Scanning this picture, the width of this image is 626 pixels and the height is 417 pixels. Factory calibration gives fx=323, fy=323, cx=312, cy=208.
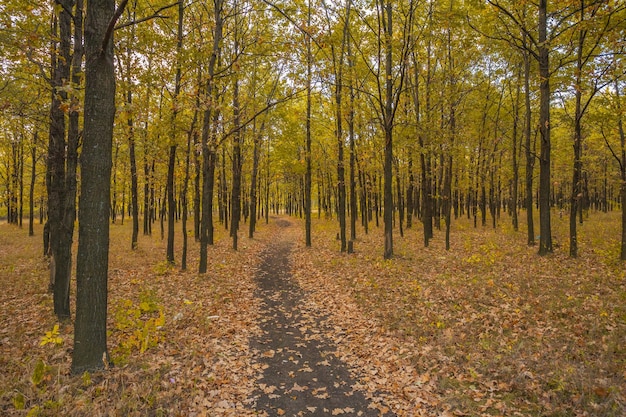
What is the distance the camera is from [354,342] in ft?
24.2

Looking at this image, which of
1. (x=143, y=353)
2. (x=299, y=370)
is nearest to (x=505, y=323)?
(x=299, y=370)

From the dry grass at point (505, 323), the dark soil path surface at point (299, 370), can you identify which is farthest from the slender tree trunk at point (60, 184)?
the dry grass at point (505, 323)

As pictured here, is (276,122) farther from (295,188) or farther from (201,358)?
(295,188)

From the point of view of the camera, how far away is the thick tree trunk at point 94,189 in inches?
204

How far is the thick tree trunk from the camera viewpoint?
5176 millimetres

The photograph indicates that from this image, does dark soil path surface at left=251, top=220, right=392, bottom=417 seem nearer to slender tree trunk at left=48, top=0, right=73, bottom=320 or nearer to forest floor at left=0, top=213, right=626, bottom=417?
forest floor at left=0, top=213, right=626, bottom=417

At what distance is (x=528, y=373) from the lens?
537 cm

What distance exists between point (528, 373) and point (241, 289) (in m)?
8.84

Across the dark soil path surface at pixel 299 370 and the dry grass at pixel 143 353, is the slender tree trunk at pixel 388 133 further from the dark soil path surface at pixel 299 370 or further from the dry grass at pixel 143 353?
the dry grass at pixel 143 353

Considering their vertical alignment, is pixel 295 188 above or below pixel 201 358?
above

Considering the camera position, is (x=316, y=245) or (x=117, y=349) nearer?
(x=117, y=349)

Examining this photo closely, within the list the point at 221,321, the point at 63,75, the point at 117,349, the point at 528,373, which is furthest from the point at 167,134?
the point at 528,373

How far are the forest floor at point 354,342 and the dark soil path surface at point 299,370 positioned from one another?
0.04 meters

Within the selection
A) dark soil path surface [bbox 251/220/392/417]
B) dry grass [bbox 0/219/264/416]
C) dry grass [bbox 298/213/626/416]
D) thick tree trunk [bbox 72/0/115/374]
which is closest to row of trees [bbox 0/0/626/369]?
thick tree trunk [bbox 72/0/115/374]
